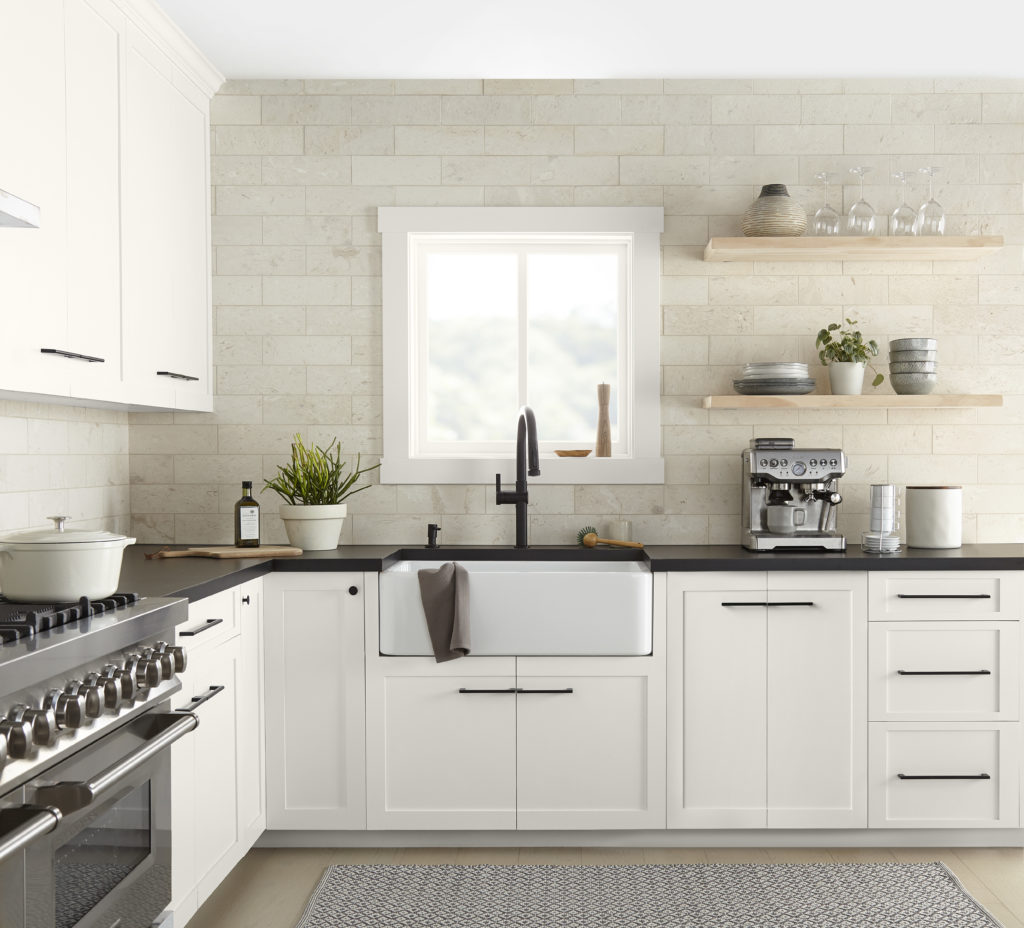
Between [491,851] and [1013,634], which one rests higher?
[1013,634]

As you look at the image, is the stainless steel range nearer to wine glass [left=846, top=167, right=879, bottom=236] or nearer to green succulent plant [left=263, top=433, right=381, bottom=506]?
green succulent plant [left=263, top=433, right=381, bottom=506]

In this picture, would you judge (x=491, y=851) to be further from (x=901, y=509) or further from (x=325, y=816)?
(x=901, y=509)

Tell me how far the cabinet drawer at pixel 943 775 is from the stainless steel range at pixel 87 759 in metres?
2.10

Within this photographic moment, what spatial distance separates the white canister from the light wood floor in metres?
0.99

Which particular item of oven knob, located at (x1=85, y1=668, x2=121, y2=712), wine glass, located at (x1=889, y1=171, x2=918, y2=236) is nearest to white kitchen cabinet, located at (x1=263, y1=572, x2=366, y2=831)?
oven knob, located at (x1=85, y1=668, x2=121, y2=712)

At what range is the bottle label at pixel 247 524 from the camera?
130 inches

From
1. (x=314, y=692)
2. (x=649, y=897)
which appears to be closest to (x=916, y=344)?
(x=649, y=897)

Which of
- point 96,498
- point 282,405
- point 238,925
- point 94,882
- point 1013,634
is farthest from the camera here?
point 282,405

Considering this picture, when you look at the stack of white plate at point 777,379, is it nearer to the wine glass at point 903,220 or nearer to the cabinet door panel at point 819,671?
the wine glass at point 903,220

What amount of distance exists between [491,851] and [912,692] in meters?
1.41

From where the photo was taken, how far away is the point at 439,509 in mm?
3646

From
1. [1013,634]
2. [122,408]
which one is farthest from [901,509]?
[122,408]

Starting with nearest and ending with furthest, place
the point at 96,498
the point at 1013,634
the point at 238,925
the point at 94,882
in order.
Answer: the point at 94,882 → the point at 238,925 → the point at 1013,634 → the point at 96,498

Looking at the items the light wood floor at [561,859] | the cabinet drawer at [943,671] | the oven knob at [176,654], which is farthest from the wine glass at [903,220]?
the oven knob at [176,654]
